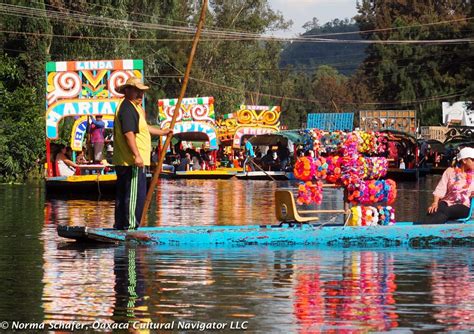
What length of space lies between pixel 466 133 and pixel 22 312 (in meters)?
59.0

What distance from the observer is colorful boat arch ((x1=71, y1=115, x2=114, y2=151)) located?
35156 millimetres

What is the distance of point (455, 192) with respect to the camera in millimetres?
16281

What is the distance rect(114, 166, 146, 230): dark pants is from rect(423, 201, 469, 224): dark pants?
3.85 metres

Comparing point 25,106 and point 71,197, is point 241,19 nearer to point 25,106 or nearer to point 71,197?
point 25,106

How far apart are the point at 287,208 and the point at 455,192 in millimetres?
2176

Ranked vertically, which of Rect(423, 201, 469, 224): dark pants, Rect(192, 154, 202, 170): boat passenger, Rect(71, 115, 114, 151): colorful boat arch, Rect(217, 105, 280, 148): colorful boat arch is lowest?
Rect(423, 201, 469, 224): dark pants

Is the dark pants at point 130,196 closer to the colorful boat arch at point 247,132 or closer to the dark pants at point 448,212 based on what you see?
the dark pants at point 448,212

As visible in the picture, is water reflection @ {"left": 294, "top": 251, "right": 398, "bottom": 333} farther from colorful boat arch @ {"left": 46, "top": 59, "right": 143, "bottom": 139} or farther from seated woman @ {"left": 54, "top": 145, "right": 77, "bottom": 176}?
colorful boat arch @ {"left": 46, "top": 59, "right": 143, "bottom": 139}

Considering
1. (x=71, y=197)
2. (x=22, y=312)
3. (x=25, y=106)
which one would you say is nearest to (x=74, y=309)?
(x=22, y=312)

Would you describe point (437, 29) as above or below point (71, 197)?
above

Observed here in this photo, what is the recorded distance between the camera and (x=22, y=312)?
10516 millimetres

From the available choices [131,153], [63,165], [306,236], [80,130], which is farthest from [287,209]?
[80,130]

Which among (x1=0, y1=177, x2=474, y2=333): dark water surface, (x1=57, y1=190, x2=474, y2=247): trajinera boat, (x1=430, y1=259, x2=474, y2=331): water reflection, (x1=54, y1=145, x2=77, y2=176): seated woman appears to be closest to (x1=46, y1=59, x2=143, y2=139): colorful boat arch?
(x1=54, y1=145, x2=77, y2=176): seated woman

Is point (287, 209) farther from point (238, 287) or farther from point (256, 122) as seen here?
point (256, 122)
